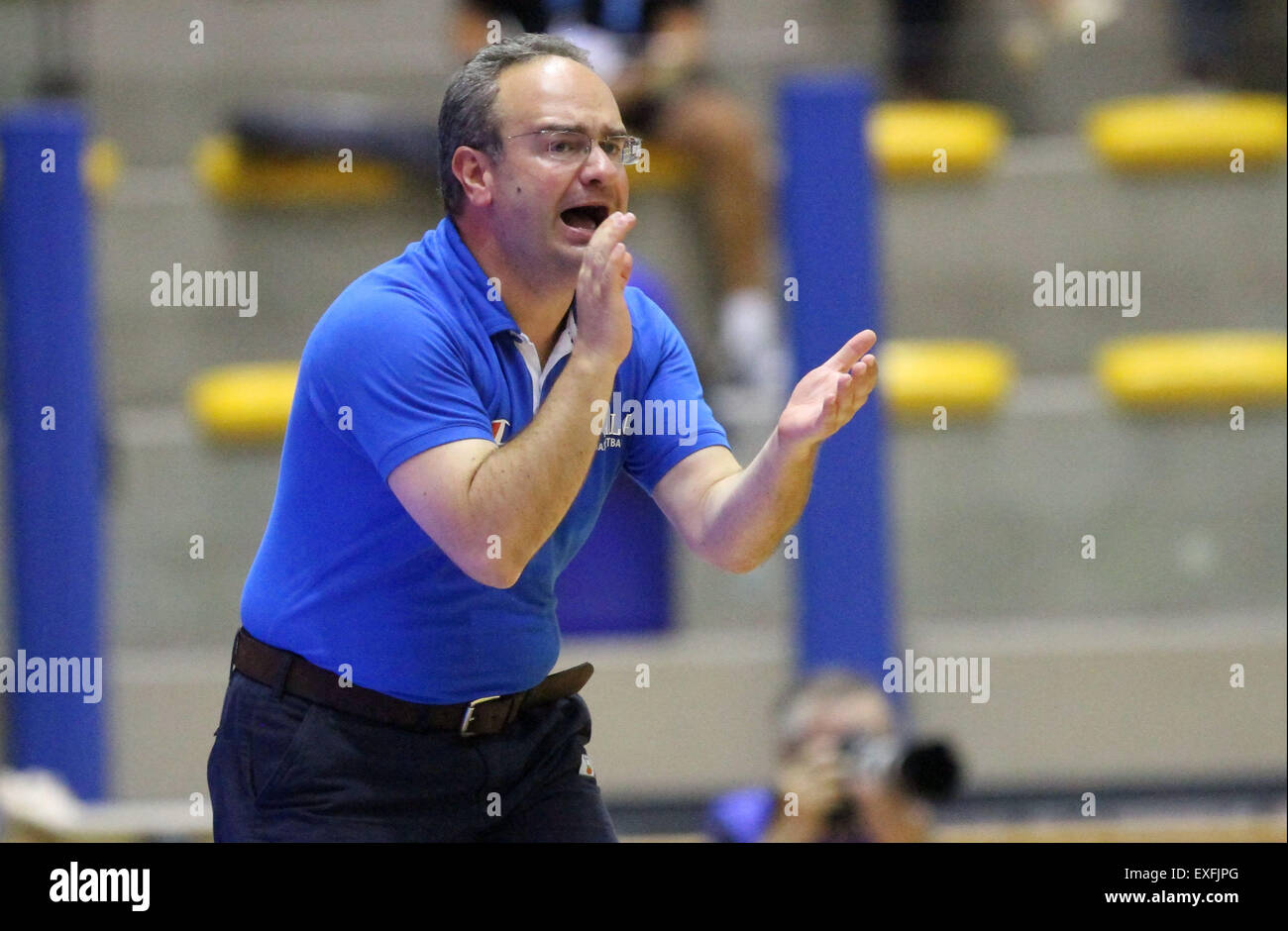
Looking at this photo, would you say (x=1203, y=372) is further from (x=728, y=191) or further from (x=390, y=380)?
(x=390, y=380)

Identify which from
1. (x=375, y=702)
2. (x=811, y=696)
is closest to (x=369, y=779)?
(x=375, y=702)

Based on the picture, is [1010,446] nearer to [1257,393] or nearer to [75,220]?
[1257,393]

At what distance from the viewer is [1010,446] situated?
15.5 ft

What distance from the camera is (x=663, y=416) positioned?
2127 mm

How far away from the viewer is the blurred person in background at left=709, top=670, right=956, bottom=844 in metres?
2.97

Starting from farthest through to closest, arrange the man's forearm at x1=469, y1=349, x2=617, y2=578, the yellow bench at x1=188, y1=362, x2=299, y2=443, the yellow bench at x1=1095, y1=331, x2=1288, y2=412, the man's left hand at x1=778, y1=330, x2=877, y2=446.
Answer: the yellow bench at x1=1095, y1=331, x2=1288, y2=412
the yellow bench at x1=188, y1=362, x2=299, y2=443
the man's left hand at x1=778, y1=330, x2=877, y2=446
the man's forearm at x1=469, y1=349, x2=617, y2=578

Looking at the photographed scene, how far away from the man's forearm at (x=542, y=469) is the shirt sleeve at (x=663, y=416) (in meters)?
0.27

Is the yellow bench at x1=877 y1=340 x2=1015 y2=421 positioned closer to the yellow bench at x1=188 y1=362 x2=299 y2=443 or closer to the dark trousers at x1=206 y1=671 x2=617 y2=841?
the yellow bench at x1=188 y1=362 x2=299 y2=443

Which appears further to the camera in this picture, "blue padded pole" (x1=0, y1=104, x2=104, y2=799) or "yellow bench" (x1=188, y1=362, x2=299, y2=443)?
"yellow bench" (x1=188, y1=362, x2=299, y2=443)

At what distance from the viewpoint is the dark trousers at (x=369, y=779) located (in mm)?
2018

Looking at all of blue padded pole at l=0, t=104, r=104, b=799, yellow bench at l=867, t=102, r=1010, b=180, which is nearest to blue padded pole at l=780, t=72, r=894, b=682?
yellow bench at l=867, t=102, r=1010, b=180

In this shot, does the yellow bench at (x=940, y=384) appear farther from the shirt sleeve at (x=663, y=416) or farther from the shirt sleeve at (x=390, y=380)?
the shirt sleeve at (x=390, y=380)
